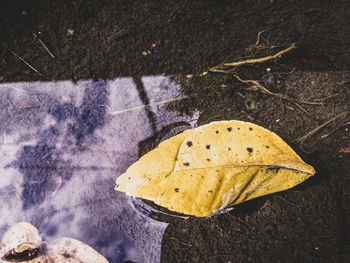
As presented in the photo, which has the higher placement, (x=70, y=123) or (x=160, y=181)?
(x=70, y=123)

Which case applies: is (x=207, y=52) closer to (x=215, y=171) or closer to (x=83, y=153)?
(x=215, y=171)

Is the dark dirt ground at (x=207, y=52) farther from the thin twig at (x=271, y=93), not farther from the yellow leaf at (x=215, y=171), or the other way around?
the yellow leaf at (x=215, y=171)

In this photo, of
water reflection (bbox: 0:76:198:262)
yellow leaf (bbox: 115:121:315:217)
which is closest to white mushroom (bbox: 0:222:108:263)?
water reflection (bbox: 0:76:198:262)

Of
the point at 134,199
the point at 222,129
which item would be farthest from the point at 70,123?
the point at 222,129

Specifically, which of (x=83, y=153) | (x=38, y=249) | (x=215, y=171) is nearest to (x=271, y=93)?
(x=215, y=171)

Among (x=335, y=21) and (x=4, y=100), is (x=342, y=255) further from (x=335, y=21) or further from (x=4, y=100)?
(x=4, y=100)

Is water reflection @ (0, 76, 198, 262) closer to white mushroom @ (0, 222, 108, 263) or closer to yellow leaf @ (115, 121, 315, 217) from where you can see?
white mushroom @ (0, 222, 108, 263)
